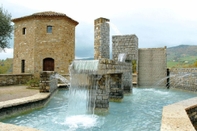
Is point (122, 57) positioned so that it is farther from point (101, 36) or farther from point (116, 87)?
point (101, 36)

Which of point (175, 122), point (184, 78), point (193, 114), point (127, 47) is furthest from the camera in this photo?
point (184, 78)

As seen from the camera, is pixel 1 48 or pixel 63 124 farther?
pixel 1 48

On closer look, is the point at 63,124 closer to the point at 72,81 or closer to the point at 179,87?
the point at 72,81

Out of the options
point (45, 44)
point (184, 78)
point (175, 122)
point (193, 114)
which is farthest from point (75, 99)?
point (45, 44)

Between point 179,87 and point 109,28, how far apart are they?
9.07m

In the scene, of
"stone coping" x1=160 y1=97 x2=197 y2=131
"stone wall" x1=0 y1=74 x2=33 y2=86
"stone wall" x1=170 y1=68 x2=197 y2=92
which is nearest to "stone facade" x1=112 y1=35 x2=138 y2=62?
"stone wall" x1=170 y1=68 x2=197 y2=92

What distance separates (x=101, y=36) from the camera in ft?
25.9

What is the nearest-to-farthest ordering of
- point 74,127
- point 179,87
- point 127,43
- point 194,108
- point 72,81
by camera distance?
1. point 74,127
2. point 194,108
3. point 72,81
4. point 127,43
5. point 179,87

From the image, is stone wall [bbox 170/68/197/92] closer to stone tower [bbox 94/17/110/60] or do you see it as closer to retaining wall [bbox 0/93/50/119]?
stone tower [bbox 94/17/110/60]

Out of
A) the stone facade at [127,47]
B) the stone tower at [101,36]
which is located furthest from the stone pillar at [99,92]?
the stone facade at [127,47]

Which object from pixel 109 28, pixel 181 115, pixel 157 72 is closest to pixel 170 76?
pixel 157 72

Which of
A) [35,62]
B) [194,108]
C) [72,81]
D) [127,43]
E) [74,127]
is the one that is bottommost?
[74,127]

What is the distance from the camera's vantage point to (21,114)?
6141 mm

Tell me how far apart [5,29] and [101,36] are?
6.25 m
